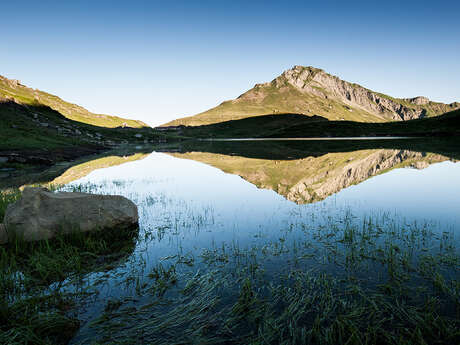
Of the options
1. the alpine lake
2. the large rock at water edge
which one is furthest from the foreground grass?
the large rock at water edge

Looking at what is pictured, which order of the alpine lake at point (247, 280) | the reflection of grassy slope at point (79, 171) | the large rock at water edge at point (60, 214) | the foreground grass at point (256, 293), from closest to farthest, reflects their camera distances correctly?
the foreground grass at point (256, 293) < the alpine lake at point (247, 280) < the large rock at water edge at point (60, 214) < the reflection of grassy slope at point (79, 171)

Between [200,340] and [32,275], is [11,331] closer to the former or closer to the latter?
[32,275]

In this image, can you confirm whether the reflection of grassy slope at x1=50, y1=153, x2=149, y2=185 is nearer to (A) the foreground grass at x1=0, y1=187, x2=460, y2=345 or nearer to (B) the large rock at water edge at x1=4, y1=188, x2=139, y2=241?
(B) the large rock at water edge at x1=4, y1=188, x2=139, y2=241

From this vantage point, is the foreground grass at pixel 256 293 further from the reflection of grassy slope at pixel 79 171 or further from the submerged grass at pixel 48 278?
the reflection of grassy slope at pixel 79 171

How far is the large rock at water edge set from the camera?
12258mm

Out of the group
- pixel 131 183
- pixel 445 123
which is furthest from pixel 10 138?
pixel 445 123

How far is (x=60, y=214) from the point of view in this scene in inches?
514

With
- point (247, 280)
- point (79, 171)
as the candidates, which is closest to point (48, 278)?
point (247, 280)

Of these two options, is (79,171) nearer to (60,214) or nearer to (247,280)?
(60,214)

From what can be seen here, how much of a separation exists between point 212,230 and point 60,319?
8794 millimetres

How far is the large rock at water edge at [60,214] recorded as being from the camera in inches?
483

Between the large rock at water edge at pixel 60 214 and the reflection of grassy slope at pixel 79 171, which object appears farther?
the reflection of grassy slope at pixel 79 171

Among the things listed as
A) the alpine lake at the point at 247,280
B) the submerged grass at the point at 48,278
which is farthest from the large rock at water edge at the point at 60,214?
the alpine lake at the point at 247,280

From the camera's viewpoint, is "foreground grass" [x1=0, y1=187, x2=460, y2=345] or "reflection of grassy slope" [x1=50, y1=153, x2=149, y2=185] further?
"reflection of grassy slope" [x1=50, y1=153, x2=149, y2=185]
